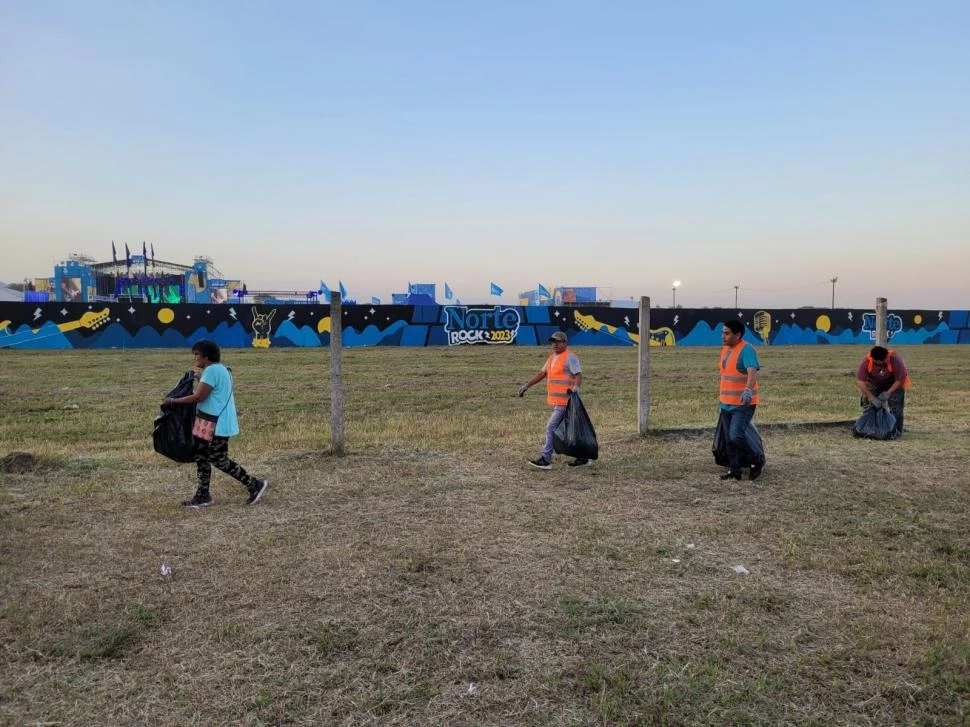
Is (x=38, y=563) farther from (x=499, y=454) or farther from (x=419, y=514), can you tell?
(x=499, y=454)

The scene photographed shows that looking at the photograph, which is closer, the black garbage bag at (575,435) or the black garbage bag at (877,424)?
the black garbage bag at (575,435)

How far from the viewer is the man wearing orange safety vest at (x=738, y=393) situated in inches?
258

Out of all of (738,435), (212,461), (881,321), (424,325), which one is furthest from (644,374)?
(424,325)

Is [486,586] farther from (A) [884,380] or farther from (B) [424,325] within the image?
(B) [424,325]

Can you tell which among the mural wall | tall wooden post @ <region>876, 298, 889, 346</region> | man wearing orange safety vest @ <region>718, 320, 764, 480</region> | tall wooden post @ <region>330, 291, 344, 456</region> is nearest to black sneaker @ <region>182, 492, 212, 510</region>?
tall wooden post @ <region>330, 291, 344, 456</region>

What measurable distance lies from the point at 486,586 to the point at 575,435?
3.20 m

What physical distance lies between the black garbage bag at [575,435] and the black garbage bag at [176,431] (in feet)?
11.6

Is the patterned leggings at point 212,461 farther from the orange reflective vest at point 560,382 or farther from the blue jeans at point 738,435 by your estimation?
the blue jeans at point 738,435

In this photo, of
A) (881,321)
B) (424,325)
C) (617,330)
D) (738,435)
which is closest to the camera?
(738,435)

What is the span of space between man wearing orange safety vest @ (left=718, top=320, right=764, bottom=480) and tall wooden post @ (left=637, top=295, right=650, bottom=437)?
7.06 feet

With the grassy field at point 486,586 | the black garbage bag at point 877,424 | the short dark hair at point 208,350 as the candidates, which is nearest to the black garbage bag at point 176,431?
the short dark hair at point 208,350

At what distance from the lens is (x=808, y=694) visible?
9.70ft

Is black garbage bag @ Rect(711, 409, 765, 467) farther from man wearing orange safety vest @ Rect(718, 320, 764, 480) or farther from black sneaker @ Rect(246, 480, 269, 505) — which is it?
black sneaker @ Rect(246, 480, 269, 505)

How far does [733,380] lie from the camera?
6.68m
